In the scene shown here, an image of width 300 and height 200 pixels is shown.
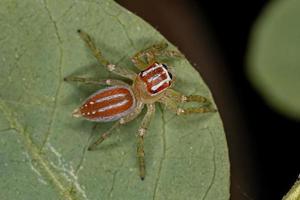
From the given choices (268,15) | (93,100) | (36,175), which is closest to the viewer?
(36,175)

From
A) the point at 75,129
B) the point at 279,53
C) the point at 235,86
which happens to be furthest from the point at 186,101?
the point at 235,86

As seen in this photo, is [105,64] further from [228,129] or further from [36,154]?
[228,129]

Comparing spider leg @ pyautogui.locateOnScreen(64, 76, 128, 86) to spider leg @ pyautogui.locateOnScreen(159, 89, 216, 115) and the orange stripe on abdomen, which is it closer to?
the orange stripe on abdomen

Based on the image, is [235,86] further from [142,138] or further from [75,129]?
[75,129]

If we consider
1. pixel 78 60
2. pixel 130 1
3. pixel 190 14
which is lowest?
pixel 190 14

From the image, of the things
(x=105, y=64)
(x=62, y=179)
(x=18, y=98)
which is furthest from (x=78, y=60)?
(x=62, y=179)

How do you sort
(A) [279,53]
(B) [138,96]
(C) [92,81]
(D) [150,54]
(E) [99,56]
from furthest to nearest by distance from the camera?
(A) [279,53] → (B) [138,96] → (D) [150,54] → (C) [92,81] → (E) [99,56]
